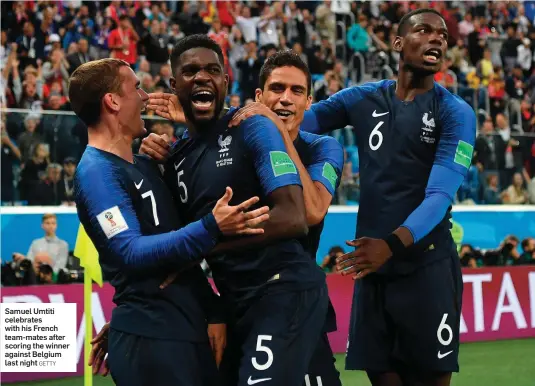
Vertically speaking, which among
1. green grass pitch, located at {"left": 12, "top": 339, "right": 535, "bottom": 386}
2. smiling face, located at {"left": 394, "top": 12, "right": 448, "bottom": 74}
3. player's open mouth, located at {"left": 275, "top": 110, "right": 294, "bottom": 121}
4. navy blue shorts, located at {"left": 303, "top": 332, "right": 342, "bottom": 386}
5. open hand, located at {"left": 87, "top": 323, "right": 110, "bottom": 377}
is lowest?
green grass pitch, located at {"left": 12, "top": 339, "right": 535, "bottom": 386}

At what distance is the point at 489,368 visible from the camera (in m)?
9.95

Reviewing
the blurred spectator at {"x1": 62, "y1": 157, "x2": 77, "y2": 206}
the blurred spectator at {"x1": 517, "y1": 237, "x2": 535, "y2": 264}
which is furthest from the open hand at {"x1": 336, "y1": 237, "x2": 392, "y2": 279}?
the blurred spectator at {"x1": 517, "y1": 237, "x2": 535, "y2": 264}

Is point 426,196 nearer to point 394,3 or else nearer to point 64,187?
point 64,187

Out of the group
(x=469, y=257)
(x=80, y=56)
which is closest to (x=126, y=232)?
(x=469, y=257)

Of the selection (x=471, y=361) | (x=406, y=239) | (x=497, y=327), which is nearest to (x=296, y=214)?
(x=406, y=239)

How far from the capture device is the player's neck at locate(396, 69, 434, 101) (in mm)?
5262

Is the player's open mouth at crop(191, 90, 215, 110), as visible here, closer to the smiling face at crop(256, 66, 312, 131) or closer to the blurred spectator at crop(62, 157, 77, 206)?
the smiling face at crop(256, 66, 312, 131)

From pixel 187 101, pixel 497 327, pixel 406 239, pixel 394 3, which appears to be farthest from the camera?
pixel 394 3

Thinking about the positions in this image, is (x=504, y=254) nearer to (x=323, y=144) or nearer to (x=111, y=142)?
(x=323, y=144)

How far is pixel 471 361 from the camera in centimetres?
1032

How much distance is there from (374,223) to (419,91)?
32.2 inches

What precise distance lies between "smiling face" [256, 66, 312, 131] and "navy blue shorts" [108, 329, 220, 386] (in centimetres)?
145

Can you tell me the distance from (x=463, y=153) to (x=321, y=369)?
57.4 inches

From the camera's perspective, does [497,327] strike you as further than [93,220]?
Yes
